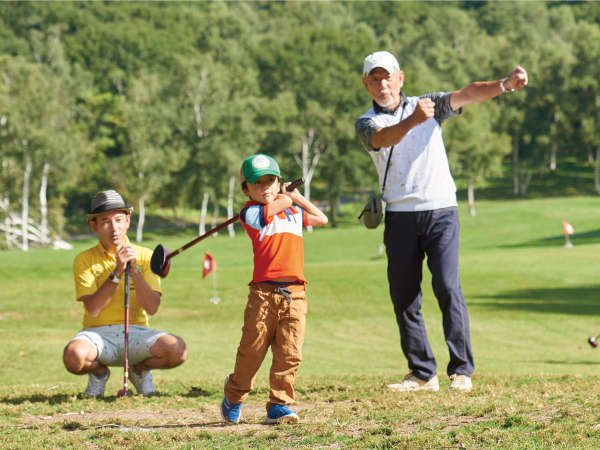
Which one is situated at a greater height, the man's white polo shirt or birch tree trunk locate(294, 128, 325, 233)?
birch tree trunk locate(294, 128, 325, 233)

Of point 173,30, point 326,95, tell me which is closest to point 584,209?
point 326,95

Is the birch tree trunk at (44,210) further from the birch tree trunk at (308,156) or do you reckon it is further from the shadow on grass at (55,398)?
the shadow on grass at (55,398)

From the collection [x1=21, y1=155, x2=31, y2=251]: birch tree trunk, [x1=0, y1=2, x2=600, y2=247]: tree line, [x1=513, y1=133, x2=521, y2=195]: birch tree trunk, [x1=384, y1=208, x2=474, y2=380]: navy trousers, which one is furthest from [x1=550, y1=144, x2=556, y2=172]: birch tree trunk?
[x1=384, y1=208, x2=474, y2=380]: navy trousers

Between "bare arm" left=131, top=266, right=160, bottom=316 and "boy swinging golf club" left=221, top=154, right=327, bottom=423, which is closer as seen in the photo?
"boy swinging golf club" left=221, top=154, right=327, bottom=423

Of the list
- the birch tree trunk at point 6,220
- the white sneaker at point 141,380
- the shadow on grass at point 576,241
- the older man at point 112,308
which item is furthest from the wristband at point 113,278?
the birch tree trunk at point 6,220

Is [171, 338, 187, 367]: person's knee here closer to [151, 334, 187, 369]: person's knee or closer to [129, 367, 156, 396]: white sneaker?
[151, 334, 187, 369]: person's knee

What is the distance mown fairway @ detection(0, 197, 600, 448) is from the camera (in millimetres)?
4895

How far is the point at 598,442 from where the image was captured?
4.21 m

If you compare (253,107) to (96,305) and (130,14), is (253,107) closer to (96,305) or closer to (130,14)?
(130,14)

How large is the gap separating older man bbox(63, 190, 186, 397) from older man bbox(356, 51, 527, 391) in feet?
6.34

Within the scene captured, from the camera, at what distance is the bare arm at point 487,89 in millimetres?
5699

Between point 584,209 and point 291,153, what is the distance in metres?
21.4

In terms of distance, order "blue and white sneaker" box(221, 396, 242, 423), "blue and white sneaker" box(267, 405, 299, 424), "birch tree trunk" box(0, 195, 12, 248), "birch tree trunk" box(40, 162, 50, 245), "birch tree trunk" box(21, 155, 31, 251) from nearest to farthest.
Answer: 1. "blue and white sneaker" box(267, 405, 299, 424)
2. "blue and white sneaker" box(221, 396, 242, 423)
3. "birch tree trunk" box(21, 155, 31, 251)
4. "birch tree trunk" box(0, 195, 12, 248)
5. "birch tree trunk" box(40, 162, 50, 245)

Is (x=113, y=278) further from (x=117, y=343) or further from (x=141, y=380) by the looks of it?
(x=141, y=380)
